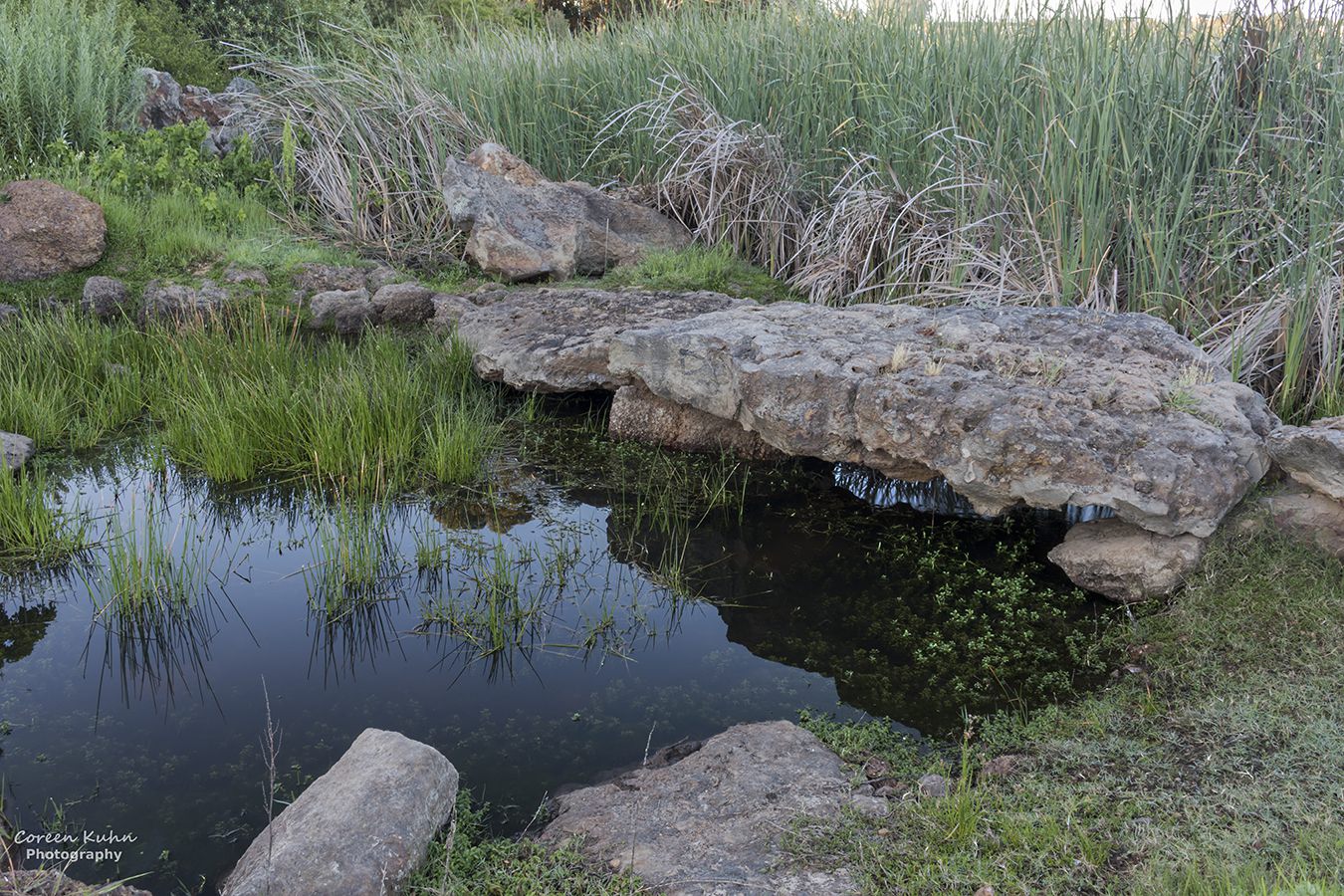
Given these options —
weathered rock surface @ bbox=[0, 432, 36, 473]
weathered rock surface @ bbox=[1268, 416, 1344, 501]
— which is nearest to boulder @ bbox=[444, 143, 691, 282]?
weathered rock surface @ bbox=[0, 432, 36, 473]

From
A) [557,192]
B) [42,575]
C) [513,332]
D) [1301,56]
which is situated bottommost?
[42,575]

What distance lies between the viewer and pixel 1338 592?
3.32 metres

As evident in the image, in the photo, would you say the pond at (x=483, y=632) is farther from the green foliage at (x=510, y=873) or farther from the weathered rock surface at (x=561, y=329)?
the weathered rock surface at (x=561, y=329)

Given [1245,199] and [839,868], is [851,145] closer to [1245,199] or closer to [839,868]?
[1245,199]

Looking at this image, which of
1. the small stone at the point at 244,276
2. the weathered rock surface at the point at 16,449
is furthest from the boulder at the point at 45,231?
the weathered rock surface at the point at 16,449

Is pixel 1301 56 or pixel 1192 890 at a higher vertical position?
pixel 1301 56

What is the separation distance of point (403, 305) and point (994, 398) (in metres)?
4.32

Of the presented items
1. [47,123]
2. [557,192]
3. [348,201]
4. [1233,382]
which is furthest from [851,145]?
[47,123]

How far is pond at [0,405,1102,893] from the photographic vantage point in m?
2.80

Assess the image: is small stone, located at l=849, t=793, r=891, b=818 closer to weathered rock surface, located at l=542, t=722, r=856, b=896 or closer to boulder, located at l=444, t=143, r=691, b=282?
weathered rock surface, located at l=542, t=722, r=856, b=896

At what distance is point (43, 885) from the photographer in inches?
84.0

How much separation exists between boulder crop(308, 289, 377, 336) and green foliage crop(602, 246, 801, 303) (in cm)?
162

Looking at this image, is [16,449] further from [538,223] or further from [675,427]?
[538,223]

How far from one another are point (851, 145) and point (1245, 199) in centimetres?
258
